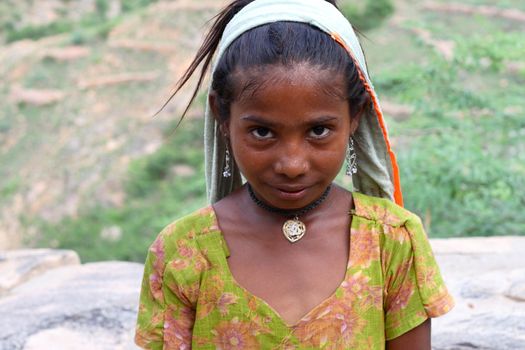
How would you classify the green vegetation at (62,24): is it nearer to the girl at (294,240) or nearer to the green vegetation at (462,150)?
the green vegetation at (462,150)

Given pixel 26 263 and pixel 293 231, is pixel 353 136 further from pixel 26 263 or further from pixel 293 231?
pixel 26 263

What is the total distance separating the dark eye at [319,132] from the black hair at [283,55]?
0.09 metres

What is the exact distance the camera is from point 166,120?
41.8ft

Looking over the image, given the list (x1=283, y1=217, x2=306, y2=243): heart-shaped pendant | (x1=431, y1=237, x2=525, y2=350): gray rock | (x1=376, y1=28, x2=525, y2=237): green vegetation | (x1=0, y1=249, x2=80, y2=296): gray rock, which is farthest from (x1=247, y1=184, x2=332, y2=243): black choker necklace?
(x1=376, y1=28, x2=525, y2=237): green vegetation

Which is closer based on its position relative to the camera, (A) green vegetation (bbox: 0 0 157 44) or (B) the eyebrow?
(B) the eyebrow

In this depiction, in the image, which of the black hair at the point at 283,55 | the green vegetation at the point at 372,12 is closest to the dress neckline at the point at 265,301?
the black hair at the point at 283,55

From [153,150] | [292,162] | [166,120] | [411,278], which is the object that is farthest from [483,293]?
[166,120]

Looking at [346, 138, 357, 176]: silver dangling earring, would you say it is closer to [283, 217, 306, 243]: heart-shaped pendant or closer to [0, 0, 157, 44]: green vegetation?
[283, 217, 306, 243]: heart-shaped pendant

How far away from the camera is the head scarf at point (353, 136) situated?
143 cm

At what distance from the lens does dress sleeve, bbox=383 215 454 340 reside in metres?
1.58

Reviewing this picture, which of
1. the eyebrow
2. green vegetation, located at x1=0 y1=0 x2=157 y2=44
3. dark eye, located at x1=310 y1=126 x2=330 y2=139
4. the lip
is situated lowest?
green vegetation, located at x1=0 y1=0 x2=157 y2=44

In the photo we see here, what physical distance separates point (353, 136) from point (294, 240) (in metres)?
0.27

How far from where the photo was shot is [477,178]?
3.68m

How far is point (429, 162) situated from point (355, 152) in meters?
2.31
